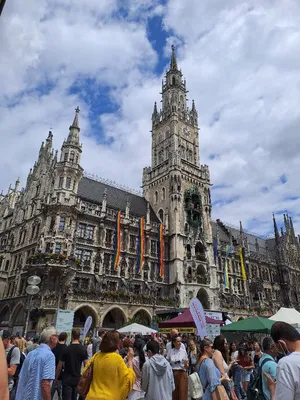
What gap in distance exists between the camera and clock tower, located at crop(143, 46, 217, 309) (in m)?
36.5

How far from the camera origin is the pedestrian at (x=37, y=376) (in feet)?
14.6

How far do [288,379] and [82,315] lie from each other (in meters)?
Answer: 29.4

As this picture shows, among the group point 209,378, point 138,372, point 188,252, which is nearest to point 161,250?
point 188,252

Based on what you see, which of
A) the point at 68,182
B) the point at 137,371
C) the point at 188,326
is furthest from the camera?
the point at 68,182

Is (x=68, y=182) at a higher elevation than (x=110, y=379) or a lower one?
higher

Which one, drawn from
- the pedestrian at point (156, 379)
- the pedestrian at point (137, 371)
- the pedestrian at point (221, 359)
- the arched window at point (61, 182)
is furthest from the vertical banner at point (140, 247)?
the pedestrian at point (156, 379)

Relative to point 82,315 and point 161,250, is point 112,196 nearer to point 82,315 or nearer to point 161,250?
point 161,250

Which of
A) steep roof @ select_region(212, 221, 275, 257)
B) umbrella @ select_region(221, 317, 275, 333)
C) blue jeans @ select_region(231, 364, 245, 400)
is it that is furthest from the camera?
steep roof @ select_region(212, 221, 275, 257)

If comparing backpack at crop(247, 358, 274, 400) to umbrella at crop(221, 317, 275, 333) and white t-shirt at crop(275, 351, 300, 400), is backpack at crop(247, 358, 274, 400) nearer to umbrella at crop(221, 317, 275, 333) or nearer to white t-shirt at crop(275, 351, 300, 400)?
white t-shirt at crop(275, 351, 300, 400)

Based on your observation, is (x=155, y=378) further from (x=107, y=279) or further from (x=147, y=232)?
(x=147, y=232)

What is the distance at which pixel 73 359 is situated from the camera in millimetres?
6617

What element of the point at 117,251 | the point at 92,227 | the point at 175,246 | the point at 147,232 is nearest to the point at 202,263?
the point at 175,246

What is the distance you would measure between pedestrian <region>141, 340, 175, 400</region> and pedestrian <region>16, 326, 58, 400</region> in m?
1.82

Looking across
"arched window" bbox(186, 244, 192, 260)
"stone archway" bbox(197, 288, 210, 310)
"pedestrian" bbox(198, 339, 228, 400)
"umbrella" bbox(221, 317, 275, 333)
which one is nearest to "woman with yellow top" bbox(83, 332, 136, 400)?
"pedestrian" bbox(198, 339, 228, 400)
